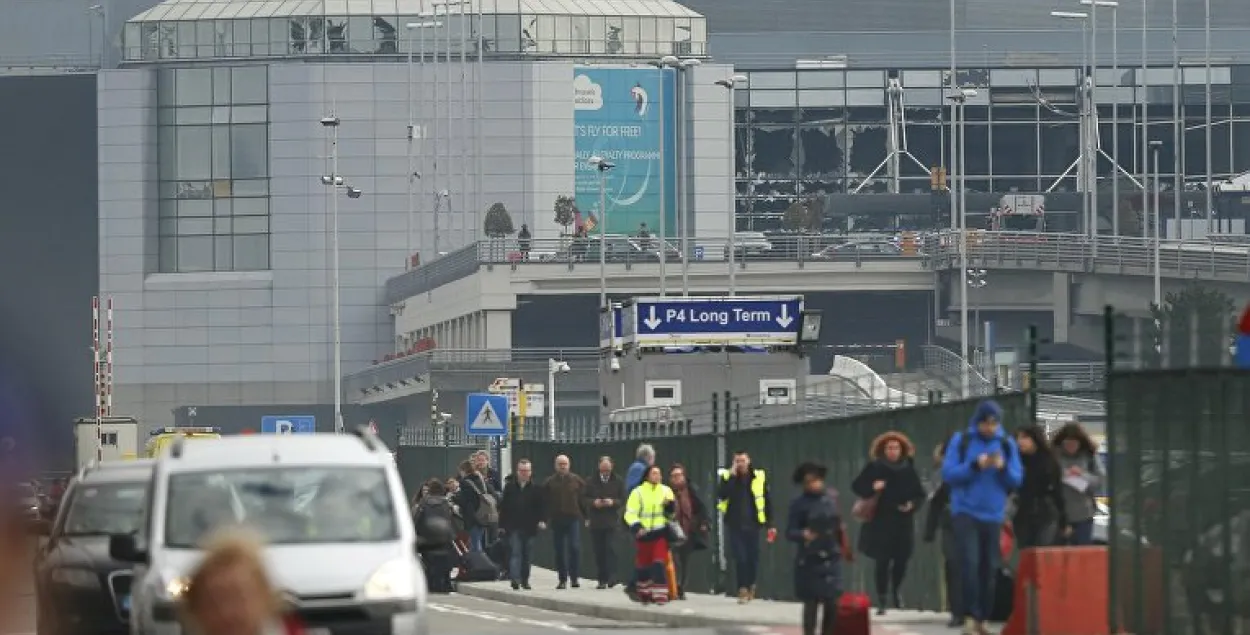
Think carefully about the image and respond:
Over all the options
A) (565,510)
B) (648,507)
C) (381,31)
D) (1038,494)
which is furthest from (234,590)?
(381,31)

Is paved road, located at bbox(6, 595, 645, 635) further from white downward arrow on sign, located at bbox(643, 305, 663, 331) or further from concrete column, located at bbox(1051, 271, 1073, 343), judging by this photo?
concrete column, located at bbox(1051, 271, 1073, 343)

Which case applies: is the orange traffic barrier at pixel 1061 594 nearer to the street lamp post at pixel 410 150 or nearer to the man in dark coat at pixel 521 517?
the man in dark coat at pixel 521 517

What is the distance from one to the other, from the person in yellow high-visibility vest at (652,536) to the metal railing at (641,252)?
81.0 m

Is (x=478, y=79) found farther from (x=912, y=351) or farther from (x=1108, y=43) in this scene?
(x=1108, y=43)

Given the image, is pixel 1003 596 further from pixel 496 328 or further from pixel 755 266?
pixel 496 328

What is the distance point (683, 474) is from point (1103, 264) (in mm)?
76044

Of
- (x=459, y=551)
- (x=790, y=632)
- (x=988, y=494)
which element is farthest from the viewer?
(x=459, y=551)

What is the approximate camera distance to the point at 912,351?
123 m

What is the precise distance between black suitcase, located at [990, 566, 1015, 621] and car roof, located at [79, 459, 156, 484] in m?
6.32

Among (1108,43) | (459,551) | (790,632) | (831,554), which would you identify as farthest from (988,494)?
(1108,43)

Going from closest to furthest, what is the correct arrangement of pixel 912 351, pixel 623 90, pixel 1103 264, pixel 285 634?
1. pixel 285 634
2. pixel 1103 264
3. pixel 912 351
4. pixel 623 90

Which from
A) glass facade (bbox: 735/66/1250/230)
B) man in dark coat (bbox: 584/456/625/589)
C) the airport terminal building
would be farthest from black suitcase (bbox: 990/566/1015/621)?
glass facade (bbox: 735/66/1250/230)

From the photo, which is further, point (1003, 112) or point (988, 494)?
point (1003, 112)

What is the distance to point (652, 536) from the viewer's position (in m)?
32.1
